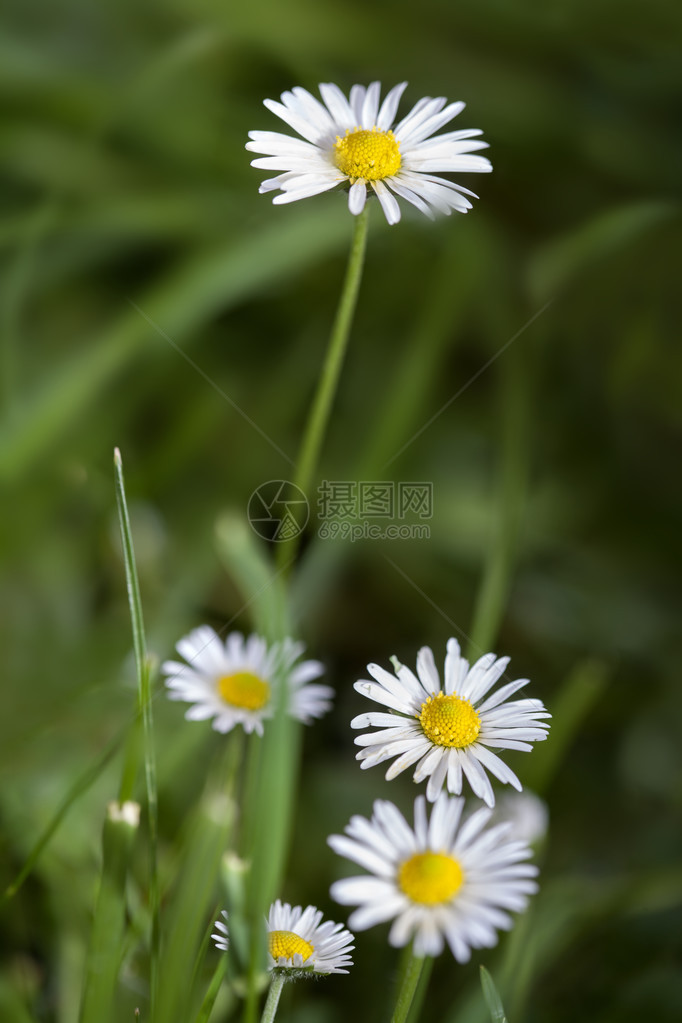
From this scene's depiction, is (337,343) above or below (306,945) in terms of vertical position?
above

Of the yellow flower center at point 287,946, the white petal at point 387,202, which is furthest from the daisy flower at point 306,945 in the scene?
the white petal at point 387,202

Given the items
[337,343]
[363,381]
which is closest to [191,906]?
[337,343]

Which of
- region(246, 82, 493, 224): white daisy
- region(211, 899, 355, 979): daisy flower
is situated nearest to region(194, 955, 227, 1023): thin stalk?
region(211, 899, 355, 979): daisy flower

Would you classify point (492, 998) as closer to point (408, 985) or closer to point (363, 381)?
point (408, 985)

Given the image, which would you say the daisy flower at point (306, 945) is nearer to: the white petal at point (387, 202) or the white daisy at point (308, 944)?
the white daisy at point (308, 944)

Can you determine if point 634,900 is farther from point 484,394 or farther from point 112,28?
point 112,28
